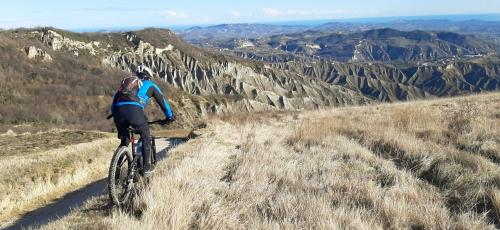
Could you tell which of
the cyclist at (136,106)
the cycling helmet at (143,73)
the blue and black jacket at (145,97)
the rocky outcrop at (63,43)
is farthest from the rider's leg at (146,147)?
the rocky outcrop at (63,43)

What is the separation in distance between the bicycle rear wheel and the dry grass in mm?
304

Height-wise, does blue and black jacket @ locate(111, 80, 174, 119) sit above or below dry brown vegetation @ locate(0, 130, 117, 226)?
above

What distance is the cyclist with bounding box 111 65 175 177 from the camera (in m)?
7.22

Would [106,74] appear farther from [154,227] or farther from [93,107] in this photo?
[154,227]

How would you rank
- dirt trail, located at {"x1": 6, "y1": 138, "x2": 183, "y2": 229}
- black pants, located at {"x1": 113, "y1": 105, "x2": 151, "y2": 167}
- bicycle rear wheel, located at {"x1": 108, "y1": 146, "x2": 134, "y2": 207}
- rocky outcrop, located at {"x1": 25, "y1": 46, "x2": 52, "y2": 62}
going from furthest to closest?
rocky outcrop, located at {"x1": 25, "y1": 46, "x2": 52, "y2": 62} → dirt trail, located at {"x1": 6, "y1": 138, "x2": 183, "y2": 229} → black pants, located at {"x1": 113, "y1": 105, "x2": 151, "y2": 167} → bicycle rear wheel, located at {"x1": 108, "y1": 146, "x2": 134, "y2": 207}

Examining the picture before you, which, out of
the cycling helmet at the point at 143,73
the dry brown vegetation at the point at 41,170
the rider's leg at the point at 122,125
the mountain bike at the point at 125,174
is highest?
the cycling helmet at the point at 143,73

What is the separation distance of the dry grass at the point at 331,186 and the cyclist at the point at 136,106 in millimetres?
687

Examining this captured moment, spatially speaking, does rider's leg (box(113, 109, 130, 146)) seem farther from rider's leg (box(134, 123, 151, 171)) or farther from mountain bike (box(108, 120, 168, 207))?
rider's leg (box(134, 123, 151, 171))

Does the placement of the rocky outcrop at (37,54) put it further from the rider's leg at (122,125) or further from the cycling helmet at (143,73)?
the rider's leg at (122,125)

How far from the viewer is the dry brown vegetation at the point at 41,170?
11.6 metres

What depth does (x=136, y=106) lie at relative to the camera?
727cm

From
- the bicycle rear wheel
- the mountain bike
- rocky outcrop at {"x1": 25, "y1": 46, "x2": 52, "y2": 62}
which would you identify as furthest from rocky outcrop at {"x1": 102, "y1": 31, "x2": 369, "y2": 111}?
the bicycle rear wheel

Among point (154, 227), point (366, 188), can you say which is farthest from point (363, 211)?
point (154, 227)

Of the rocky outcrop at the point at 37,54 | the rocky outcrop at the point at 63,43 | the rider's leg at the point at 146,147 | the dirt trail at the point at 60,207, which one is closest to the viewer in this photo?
the rider's leg at the point at 146,147
